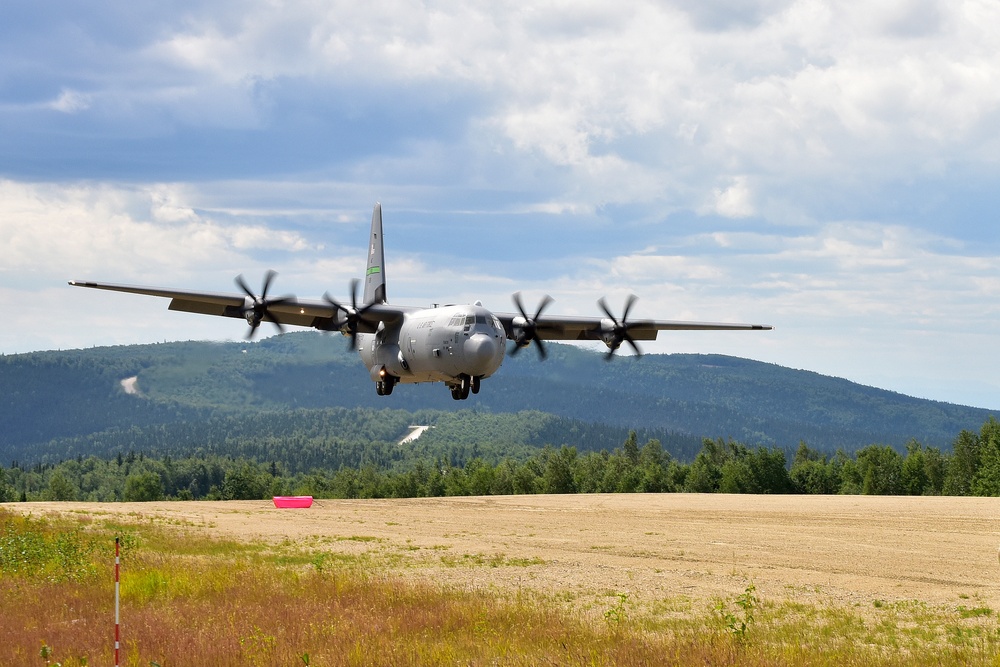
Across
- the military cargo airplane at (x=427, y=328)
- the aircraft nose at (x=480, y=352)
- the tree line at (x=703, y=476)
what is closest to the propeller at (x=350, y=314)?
the military cargo airplane at (x=427, y=328)

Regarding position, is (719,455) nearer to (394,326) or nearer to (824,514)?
(824,514)

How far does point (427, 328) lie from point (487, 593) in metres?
22.2

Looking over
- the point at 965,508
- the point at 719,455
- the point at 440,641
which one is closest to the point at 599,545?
the point at 440,641

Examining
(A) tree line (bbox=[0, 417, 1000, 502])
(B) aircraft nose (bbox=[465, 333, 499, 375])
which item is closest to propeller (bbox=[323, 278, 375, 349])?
(B) aircraft nose (bbox=[465, 333, 499, 375])

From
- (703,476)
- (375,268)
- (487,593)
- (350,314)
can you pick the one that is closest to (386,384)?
(350,314)

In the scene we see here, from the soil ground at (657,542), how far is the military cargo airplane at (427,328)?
820cm

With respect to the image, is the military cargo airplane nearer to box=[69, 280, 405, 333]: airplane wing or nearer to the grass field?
box=[69, 280, 405, 333]: airplane wing

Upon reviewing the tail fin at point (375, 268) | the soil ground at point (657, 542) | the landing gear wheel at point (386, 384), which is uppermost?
the tail fin at point (375, 268)

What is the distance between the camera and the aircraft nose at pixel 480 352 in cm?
4556

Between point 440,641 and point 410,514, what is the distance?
135 ft

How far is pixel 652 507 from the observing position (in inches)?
2817

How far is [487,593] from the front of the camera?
2756 centimetres

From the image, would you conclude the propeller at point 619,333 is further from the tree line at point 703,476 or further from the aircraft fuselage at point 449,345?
the tree line at point 703,476

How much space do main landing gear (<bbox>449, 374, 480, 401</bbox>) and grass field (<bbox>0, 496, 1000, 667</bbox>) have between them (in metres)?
6.92
